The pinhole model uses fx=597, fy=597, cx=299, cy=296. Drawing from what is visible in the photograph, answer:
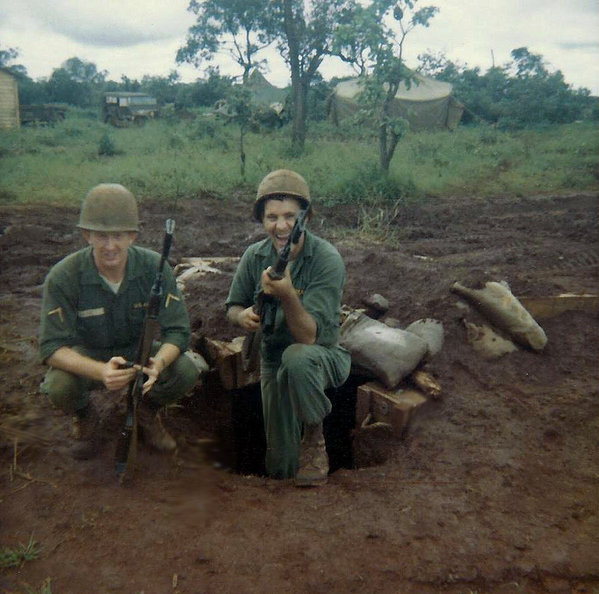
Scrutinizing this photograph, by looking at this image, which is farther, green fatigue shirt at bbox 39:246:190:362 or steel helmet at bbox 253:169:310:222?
steel helmet at bbox 253:169:310:222

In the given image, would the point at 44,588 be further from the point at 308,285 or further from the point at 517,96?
the point at 517,96

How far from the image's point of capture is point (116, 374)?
249cm

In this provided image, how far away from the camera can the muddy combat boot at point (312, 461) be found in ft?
9.16

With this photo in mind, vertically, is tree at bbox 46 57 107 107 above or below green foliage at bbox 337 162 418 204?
above

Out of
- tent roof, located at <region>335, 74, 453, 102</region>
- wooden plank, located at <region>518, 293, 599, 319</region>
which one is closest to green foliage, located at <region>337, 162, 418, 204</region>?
wooden plank, located at <region>518, 293, 599, 319</region>

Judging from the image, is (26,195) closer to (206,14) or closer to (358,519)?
(358,519)

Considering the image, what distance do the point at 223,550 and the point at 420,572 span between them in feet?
2.39

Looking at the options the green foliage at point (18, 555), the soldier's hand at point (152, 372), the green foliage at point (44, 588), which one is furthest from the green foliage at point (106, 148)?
the green foliage at point (44, 588)

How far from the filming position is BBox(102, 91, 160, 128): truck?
870 inches

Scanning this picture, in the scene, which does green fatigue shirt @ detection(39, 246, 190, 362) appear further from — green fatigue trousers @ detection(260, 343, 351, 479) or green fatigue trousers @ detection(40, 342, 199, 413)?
green fatigue trousers @ detection(260, 343, 351, 479)

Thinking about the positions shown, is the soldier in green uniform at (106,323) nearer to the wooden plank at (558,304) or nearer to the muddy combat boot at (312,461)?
the muddy combat boot at (312,461)

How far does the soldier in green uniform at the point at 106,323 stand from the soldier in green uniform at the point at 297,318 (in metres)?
0.39

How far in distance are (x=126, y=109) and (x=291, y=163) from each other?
12.6 metres

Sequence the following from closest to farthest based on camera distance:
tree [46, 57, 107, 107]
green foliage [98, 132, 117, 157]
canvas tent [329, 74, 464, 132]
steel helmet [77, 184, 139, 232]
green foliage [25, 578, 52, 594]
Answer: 1. green foliage [25, 578, 52, 594]
2. steel helmet [77, 184, 139, 232]
3. green foliage [98, 132, 117, 157]
4. canvas tent [329, 74, 464, 132]
5. tree [46, 57, 107, 107]
